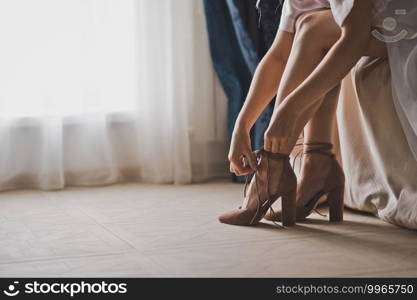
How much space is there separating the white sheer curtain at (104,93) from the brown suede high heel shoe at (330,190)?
95 centimetres

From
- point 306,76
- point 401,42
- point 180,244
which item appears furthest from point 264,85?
point 180,244

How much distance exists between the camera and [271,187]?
1732mm

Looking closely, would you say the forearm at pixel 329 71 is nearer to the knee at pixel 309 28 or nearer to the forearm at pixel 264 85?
the knee at pixel 309 28

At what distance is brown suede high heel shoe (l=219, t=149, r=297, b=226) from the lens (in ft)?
5.65

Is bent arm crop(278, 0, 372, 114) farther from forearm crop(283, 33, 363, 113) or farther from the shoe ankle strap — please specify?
the shoe ankle strap

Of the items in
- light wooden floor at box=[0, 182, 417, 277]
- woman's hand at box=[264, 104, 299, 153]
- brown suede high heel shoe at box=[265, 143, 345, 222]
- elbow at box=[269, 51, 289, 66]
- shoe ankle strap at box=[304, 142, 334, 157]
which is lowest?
light wooden floor at box=[0, 182, 417, 277]

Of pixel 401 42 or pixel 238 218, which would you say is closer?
pixel 401 42

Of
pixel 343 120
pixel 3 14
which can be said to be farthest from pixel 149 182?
pixel 343 120

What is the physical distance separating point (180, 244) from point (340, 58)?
0.56 m

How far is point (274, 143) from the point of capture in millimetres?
1702

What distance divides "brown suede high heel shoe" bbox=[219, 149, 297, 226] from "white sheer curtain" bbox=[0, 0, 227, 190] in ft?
3.19

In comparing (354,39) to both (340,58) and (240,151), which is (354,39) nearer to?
(340,58)

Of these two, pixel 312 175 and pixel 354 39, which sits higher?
pixel 354 39

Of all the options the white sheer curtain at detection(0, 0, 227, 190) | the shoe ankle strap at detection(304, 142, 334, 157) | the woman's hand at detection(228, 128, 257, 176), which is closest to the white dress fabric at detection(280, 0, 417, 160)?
the shoe ankle strap at detection(304, 142, 334, 157)
